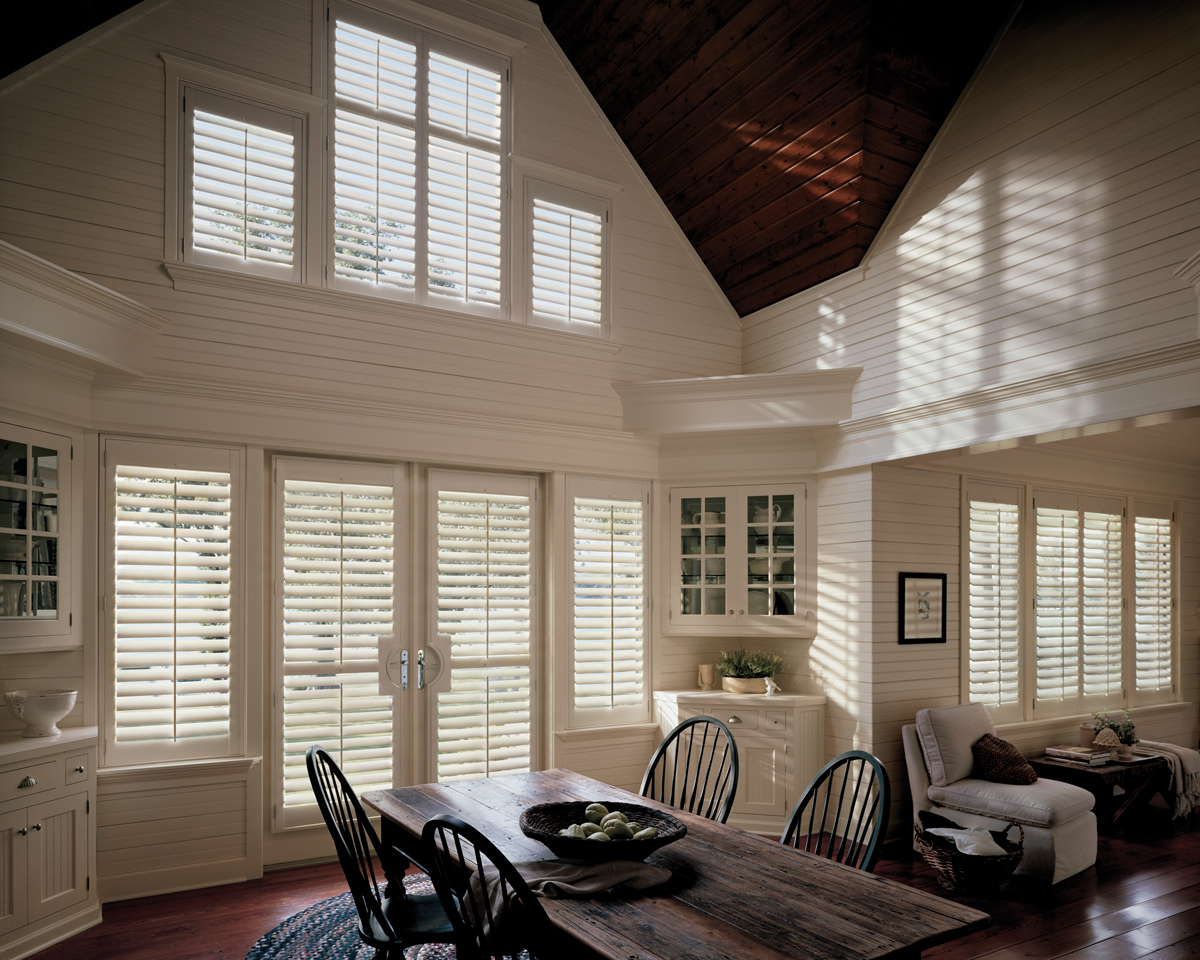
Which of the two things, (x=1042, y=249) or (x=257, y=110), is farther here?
(x=257, y=110)

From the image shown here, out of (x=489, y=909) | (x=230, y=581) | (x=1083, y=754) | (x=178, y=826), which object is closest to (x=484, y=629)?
(x=230, y=581)

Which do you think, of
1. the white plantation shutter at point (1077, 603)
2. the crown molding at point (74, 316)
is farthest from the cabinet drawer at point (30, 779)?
the white plantation shutter at point (1077, 603)

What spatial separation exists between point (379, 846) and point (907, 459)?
Result: 12.5ft

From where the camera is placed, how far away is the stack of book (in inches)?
236

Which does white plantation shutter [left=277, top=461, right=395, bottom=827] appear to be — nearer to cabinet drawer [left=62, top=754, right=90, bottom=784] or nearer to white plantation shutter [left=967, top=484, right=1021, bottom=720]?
cabinet drawer [left=62, top=754, right=90, bottom=784]

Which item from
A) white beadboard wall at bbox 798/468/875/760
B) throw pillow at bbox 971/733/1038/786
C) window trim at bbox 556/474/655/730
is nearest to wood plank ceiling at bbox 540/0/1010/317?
white beadboard wall at bbox 798/468/875/760

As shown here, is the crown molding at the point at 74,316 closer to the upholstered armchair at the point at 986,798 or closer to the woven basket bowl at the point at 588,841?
the woven basket bowl at the point at 588,841

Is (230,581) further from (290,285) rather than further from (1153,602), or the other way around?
(1153,602)

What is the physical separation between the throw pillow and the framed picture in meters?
0.74

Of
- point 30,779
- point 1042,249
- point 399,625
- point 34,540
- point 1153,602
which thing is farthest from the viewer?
point 1153,602

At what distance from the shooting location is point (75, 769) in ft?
13.5

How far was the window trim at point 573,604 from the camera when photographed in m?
5.89

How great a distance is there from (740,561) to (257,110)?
14.0 feet

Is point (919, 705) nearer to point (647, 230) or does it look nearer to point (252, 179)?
point (647, 230)
